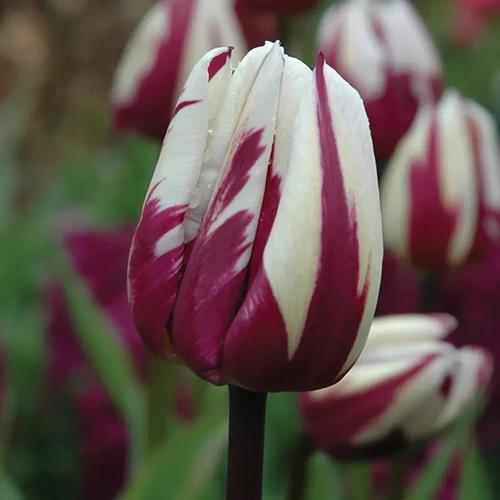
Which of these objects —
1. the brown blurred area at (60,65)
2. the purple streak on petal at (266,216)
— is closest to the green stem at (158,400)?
the purple streak on petal at (266,216)

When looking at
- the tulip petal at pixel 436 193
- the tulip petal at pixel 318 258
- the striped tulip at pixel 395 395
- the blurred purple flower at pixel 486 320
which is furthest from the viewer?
the blurred purple flower at pixel 486 320

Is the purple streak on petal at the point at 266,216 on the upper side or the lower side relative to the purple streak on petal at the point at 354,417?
upper

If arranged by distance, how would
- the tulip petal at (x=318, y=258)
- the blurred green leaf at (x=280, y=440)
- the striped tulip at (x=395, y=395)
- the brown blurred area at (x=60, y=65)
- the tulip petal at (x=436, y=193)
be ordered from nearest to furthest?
the tulip petal at (x=318, y=258), the striped tulip at (x=395, y=395), the tulip petal at (x=436, y=193), the blurred green leaf at (x=280, y=440), the brown blurred area at (x=60, y=65)

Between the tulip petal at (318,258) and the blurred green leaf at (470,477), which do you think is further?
the blurred green leaf at (470,477)

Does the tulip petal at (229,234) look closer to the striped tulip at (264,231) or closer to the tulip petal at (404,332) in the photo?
the striped tulip at (264,231)

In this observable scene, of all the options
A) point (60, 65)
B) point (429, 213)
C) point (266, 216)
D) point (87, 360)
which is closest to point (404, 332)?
point (429, 213)

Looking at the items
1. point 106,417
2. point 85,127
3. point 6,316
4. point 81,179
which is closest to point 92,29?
point 85,127

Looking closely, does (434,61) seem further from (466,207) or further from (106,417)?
(106,417)

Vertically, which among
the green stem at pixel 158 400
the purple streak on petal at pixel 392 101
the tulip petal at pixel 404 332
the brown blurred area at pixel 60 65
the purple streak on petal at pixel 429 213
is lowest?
the green stem at pixel 158 400
